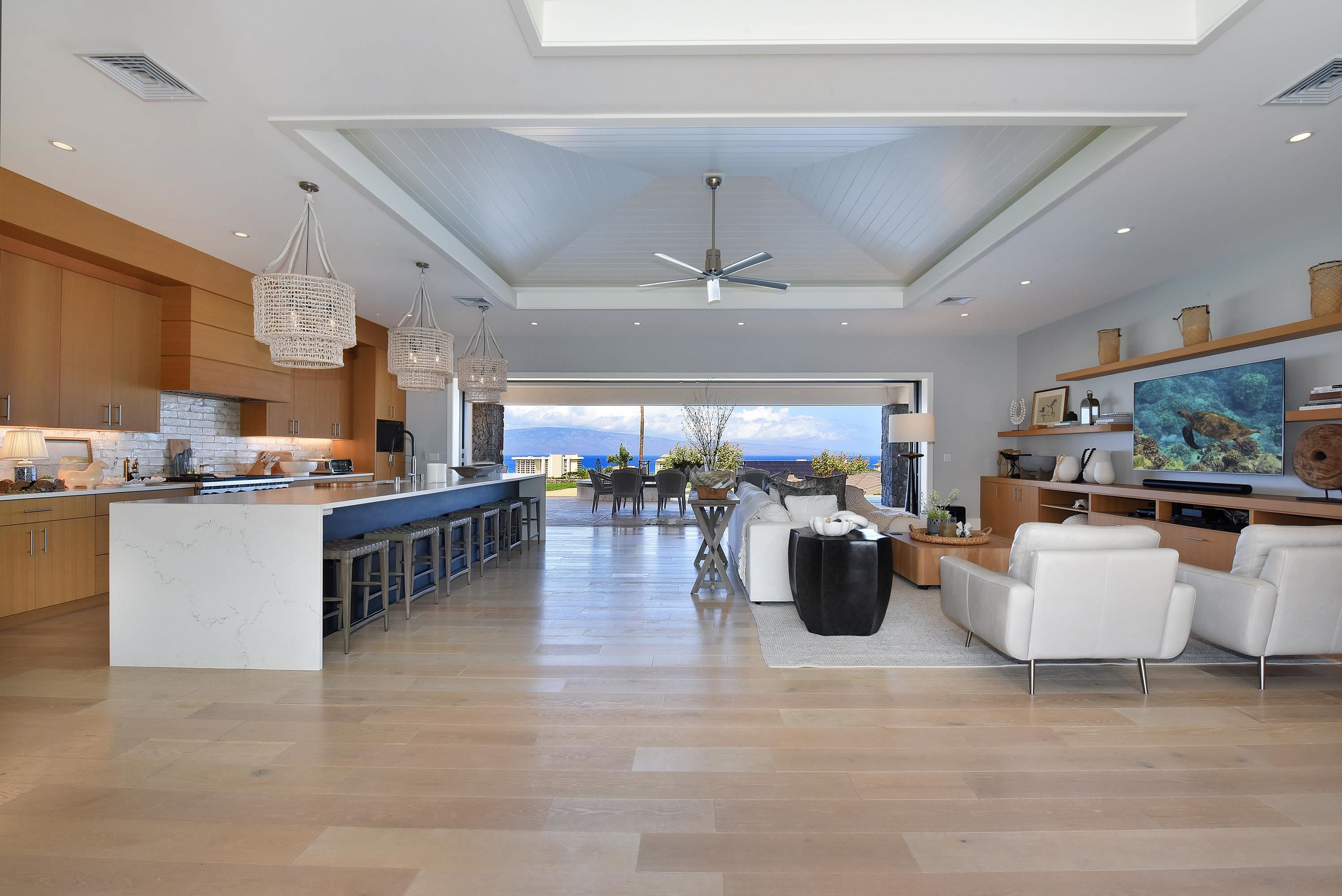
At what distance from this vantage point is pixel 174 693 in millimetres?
3051

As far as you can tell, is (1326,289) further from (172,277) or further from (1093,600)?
(172,277)

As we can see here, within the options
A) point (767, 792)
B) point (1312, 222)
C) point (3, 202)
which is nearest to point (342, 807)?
point (767, 792)

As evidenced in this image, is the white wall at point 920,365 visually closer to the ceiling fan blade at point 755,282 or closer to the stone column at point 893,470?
the stone column at point 893,470

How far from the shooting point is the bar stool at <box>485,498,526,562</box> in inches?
270

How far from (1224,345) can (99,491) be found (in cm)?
852

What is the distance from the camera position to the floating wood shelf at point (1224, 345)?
14.2 feet

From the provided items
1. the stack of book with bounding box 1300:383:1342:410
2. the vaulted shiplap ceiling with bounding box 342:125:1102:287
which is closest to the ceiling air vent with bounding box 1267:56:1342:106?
the vaulted shiplap ceiling with bounding box 342:125:1102:287

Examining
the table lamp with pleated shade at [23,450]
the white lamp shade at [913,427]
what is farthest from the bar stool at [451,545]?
the white lamp shade at [913,427]

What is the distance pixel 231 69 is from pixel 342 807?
9.78ft

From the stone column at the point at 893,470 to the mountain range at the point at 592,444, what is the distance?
25.8 ft

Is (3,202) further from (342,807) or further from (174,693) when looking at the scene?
(342,807)

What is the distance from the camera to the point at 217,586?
11.2 feet

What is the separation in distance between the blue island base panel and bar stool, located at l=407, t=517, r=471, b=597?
0.37 feet

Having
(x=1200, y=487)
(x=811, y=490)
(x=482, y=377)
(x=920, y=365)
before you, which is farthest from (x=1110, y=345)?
(x=482, y=377)
